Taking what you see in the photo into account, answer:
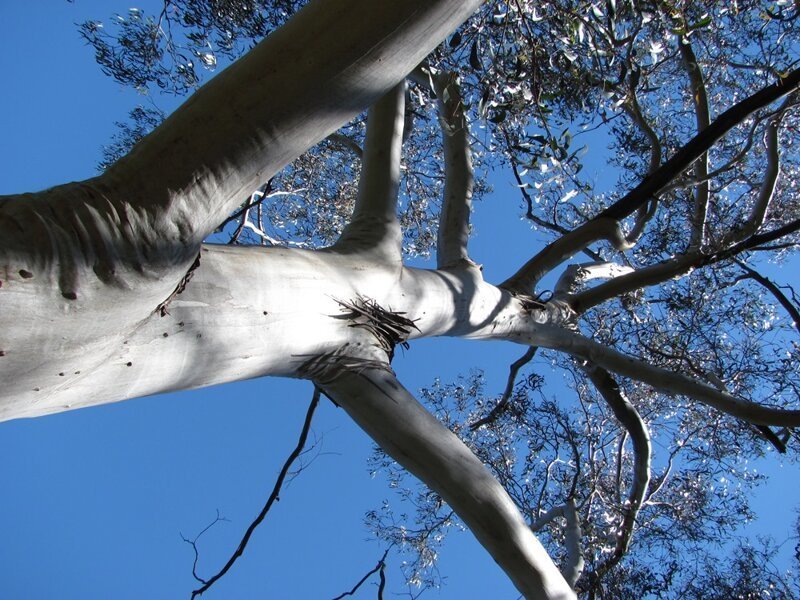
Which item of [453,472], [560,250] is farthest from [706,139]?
[453,472]

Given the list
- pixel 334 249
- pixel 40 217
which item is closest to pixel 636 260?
pixel 334 249

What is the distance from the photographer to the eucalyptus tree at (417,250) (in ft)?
3.74

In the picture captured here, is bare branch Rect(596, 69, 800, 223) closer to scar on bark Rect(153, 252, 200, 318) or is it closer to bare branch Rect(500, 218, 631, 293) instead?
bare branch Rect(500, 218, 631, 293)

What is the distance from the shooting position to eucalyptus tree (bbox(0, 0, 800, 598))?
3.74ft

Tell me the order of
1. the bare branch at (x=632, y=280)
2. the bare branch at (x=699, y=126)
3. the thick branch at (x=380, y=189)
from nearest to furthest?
1. the thick branch at (x=380, y=189)
2. the bare branch at (x=632, y=280)
3. the bare branch at (x=699, y=126)

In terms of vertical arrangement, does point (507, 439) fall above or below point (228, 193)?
above

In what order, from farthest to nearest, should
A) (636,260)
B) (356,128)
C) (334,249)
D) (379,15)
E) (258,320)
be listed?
(636,260) < (356,128) < (334,249) < (258,320) < (379,15)

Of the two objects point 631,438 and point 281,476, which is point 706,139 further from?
point 281,476

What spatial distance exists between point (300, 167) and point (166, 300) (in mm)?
5330

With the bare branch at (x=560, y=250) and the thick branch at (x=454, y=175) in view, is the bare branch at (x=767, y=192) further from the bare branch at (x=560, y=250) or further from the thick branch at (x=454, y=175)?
the thick branch at (x=454, y=175)

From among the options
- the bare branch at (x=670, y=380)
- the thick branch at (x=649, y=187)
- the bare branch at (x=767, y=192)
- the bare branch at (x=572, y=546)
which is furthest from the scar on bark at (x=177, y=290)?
the bare branch at (x=767, y=192)

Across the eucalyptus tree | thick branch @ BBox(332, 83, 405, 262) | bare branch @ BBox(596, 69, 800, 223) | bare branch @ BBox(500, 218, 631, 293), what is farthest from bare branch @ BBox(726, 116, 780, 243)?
thick branch @ BBox(332, 83, 405, 262)

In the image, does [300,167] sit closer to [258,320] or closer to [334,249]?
[334,249]

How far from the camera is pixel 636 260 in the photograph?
643cm
